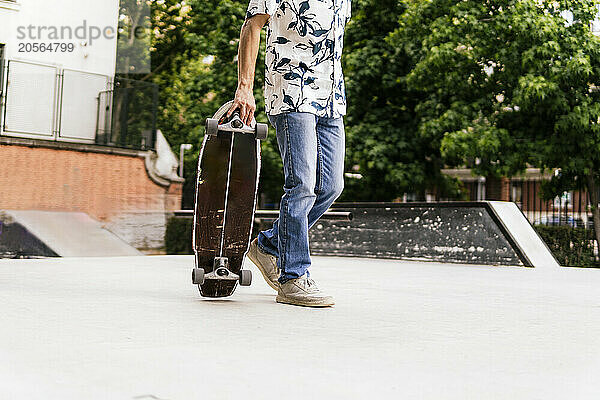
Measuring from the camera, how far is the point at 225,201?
364 centimetres

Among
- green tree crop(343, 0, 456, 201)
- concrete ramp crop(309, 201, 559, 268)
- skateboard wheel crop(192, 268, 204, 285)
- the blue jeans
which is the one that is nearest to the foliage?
green tree crop(343, 0, 456, 201)

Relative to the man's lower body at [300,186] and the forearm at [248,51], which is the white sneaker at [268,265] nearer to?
the man's lower body at [300,186]

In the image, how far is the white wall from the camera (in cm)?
1316

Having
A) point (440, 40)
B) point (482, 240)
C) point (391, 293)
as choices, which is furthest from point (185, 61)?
point (391, 293)

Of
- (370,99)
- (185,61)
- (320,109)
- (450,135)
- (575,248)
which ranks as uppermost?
(185,61)

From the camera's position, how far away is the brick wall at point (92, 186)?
1188cm

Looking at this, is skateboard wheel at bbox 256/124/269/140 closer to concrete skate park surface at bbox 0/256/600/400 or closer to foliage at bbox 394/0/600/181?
concrete skate park surface at bbox 0/256/600/400

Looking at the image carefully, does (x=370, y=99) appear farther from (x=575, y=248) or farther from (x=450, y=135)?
(x=575, y=248)

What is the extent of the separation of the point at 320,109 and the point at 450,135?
10993 millimetres

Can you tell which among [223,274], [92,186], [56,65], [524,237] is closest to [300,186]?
[223,274]

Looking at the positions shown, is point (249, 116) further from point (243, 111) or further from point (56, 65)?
point (56, 65)

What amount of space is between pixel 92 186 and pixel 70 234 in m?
1.51

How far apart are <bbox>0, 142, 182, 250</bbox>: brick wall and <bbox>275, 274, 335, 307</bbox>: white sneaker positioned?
934 cm

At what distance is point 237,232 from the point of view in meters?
3.70
